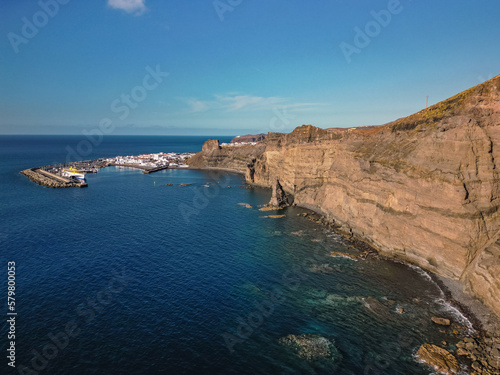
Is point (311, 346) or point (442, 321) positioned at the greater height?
point (442, 321)

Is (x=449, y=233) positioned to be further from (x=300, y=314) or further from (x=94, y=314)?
(x=94, y=314)

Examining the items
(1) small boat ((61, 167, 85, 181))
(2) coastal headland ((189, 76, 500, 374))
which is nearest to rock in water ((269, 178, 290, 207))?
(2) coastal headland ((189, 76, 500, 374))

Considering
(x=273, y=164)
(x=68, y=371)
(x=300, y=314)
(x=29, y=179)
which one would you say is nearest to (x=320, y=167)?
(x=273, y=164)

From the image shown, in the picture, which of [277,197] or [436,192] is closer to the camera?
[436,192]

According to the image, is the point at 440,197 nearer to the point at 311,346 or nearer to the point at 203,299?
the point at 311,346

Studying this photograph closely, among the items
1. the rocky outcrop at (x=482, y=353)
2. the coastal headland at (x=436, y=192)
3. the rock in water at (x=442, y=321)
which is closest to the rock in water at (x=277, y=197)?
the coastal headland at (x=436, y=192)

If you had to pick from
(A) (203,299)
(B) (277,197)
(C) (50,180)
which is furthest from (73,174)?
(A) (203,299)

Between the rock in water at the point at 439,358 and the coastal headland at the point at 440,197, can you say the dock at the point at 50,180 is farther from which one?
the rock in water at the point at 439,358
